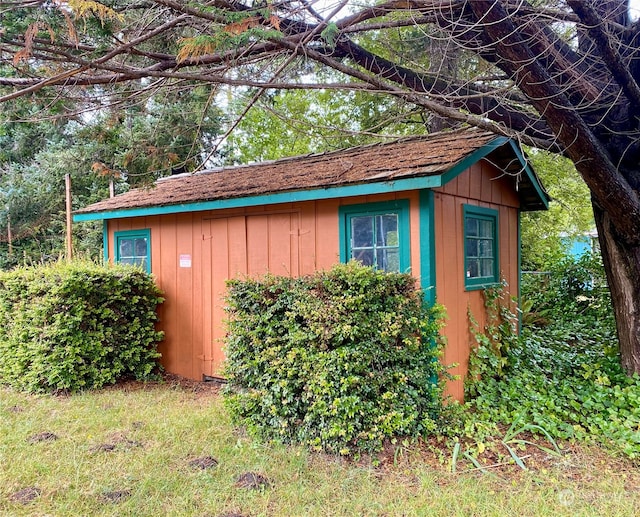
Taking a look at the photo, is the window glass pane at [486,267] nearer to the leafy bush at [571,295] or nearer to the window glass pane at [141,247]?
the leafy bush at [571,295]

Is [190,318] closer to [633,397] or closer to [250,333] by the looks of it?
[250,333]

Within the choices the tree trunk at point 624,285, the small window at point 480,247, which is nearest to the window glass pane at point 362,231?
the small window at point 480,247

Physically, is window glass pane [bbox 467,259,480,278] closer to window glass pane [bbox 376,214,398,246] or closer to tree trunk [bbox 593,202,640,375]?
window glass pane [bbox 376,214,398,246]

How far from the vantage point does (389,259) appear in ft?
15.3

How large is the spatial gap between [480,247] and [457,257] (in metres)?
0.76

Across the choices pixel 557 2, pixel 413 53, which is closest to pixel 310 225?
pixel 557 2

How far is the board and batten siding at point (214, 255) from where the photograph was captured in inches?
203

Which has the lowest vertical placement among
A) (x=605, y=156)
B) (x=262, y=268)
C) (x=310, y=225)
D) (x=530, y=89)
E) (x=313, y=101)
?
(x=262, y=268)

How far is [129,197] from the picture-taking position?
7367mm

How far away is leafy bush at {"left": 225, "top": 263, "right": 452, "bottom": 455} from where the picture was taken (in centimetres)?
375

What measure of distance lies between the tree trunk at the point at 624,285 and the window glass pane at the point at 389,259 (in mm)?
2324

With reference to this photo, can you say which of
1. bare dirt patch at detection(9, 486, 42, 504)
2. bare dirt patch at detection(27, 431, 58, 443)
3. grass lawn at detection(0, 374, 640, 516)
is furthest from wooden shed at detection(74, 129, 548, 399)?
bare dirt patch at detection(9, 486, 42, 504)

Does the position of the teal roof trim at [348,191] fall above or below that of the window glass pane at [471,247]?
above

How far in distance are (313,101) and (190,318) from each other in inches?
357
